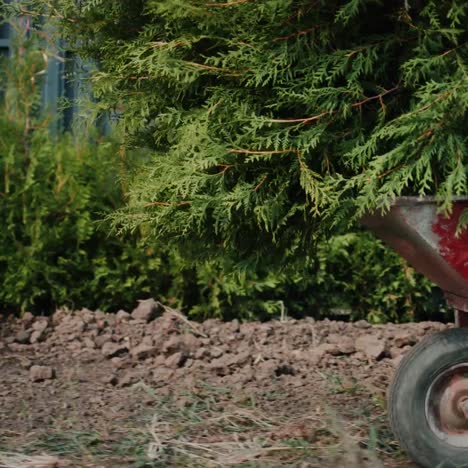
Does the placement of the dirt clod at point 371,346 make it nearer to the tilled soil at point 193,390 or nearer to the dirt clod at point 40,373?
the tilled soil at point 193,390

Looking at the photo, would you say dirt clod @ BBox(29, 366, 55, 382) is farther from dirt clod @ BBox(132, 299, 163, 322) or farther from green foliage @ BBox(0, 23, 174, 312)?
green foliage @ BBox(0, 23, 174, 312)

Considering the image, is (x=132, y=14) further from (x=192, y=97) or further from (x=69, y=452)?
(x=69, y=452)

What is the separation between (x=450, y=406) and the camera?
2867mm

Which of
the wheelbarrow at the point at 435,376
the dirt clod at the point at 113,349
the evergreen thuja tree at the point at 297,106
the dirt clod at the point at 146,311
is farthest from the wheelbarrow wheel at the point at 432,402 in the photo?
the dirt clod at the point at 146,311

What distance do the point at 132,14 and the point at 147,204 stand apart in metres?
0.76

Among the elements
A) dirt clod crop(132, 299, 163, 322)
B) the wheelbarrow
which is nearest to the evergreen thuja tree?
the wheelbarrow

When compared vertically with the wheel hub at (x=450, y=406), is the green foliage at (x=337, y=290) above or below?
above

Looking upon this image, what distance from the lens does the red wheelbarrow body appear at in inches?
106

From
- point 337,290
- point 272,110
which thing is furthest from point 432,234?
point 337,290

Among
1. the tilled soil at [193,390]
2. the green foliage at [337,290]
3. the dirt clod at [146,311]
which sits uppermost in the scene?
the green foliage at [337,290]

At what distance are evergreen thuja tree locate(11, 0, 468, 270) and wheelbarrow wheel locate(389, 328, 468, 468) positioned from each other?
0.50 m

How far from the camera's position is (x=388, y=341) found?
189 inches

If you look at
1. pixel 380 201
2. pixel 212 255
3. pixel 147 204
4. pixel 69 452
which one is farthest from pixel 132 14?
pixel 69 452

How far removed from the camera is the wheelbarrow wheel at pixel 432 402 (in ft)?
9.26
